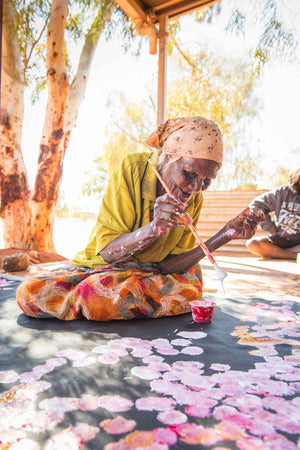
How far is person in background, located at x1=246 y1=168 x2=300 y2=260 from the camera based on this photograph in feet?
16.2

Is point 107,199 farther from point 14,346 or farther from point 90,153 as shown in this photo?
point 90,153

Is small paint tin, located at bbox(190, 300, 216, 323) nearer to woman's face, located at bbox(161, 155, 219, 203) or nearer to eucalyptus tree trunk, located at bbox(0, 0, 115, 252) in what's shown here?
woman's face, located at bbox(161, 155, 219, 203)

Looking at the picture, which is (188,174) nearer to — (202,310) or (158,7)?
(202,310)

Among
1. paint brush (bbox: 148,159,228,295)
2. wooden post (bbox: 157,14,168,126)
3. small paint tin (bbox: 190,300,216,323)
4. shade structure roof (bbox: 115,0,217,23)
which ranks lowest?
small paint tin (bbox: 190,300,216,323)

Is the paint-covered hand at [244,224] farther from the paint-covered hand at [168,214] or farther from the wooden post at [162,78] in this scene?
the wooden post at [162,78]

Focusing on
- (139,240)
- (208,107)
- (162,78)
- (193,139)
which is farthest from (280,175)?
(139,240)

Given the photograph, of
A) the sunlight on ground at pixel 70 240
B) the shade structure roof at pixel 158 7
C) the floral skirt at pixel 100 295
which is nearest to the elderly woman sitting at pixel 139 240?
the floral skirt at pixel 100 295

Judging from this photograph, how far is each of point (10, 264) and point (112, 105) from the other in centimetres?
1209

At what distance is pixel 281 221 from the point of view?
16.9 feet

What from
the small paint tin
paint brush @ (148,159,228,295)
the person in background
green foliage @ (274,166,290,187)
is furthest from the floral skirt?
green foliage @ (274,166,290,187)

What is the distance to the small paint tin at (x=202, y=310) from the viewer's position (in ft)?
6.47

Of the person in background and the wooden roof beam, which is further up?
the wooden roof beam

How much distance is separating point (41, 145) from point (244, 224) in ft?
15.7

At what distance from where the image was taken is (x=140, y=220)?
83.8 inches
